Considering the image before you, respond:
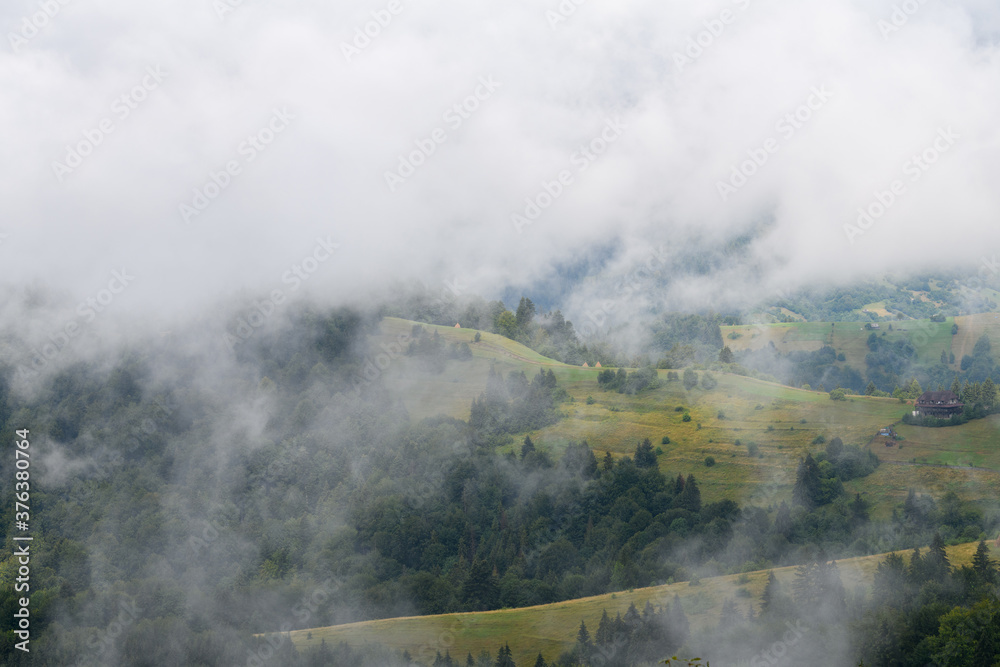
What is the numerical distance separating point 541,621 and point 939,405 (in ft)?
271

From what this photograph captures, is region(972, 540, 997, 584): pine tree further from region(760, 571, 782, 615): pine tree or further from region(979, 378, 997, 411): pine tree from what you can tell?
region(979, 378, 997, 411): pine tree

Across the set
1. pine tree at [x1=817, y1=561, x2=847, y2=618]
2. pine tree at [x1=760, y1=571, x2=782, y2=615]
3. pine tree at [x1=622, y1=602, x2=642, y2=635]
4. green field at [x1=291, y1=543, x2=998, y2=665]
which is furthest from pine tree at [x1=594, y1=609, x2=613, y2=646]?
pine tree at [x1=817, y1=561, x2=847, y2=618]

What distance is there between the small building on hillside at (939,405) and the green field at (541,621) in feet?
124

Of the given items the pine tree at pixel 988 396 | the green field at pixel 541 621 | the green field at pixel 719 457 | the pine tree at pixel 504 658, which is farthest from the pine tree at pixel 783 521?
the pine tree at pixel 504 658

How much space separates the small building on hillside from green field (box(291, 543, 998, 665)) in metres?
37.7

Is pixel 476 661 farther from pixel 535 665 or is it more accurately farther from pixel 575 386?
pixel 575 386

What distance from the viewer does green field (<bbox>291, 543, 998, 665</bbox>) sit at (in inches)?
4481

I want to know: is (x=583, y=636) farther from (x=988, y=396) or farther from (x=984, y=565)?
(x=988, y=396)

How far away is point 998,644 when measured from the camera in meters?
84.9

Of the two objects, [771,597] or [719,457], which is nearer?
[771,597]

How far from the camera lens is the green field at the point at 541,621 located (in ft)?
373

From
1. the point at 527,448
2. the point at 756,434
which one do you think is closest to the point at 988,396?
the point at 756,434

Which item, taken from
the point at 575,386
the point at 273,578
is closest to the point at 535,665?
the point at 273,578

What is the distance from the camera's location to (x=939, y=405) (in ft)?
484
